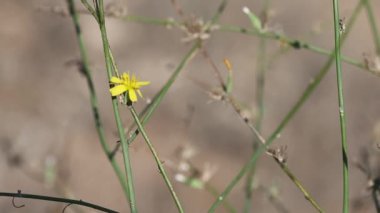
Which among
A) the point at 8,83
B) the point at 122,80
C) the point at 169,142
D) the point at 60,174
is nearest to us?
the point at 122,80

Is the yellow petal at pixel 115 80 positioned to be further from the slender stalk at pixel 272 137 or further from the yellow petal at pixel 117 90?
the slender stalk at pixel 272 137

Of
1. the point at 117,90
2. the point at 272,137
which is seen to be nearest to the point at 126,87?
the point at 117,90

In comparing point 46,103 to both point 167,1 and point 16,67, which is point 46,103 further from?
point 167,1

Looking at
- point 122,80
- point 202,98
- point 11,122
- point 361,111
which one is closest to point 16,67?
point 11,122

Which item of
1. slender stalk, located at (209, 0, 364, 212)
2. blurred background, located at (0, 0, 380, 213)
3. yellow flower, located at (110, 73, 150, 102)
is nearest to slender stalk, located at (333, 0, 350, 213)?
slender stalk, located at (209, 0, 364, 212)

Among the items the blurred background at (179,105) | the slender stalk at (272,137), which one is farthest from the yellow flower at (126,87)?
the blurred background at (179,105)

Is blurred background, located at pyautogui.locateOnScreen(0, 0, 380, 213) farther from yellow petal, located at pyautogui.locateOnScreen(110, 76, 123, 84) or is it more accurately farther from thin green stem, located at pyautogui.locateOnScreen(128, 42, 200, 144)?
yellow petal, located at pyautogui.locateOnScreen(110, 76, 123, 84)
